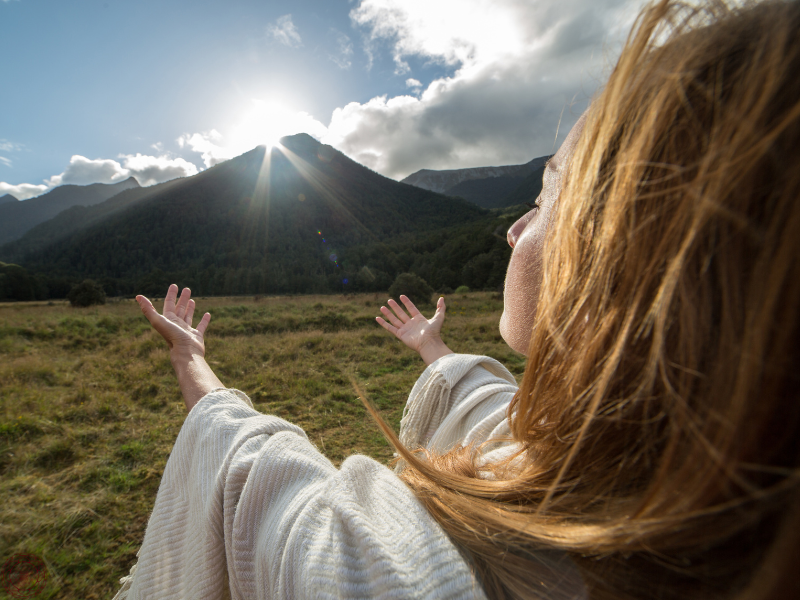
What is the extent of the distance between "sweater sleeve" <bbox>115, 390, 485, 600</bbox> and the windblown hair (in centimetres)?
14

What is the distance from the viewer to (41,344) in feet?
25.2

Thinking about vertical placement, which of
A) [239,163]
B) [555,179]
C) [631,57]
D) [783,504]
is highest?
[239,163]

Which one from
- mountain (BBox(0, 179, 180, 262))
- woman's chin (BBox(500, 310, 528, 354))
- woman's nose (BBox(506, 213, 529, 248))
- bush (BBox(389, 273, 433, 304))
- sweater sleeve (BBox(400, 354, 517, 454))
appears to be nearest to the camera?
woman's chin (BBox(500, 310, 528, 354))

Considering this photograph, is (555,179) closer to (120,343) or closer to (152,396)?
(152,396)

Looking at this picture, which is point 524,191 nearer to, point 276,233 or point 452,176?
point 452,176

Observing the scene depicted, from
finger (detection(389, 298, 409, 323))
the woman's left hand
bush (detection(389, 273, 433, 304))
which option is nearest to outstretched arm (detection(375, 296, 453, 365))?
finger (detection(389, 298, 409, 323))

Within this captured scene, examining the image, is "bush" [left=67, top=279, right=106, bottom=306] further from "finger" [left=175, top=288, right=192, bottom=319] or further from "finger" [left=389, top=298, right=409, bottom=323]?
"finger" [left=389, top=298, right=409, bottom=323]

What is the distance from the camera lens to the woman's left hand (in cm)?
171

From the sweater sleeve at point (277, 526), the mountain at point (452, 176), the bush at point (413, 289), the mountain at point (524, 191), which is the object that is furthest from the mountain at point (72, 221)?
the sweater sleeve at point (277, 526)

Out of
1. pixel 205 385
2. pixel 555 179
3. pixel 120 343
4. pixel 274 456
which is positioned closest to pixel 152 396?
pixel 120 343

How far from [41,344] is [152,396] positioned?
16.2 ft

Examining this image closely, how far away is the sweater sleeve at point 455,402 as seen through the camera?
4.89 ft

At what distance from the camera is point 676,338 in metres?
0.47

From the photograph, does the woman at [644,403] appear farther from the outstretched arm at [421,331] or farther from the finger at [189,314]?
the finger at [189,314]
